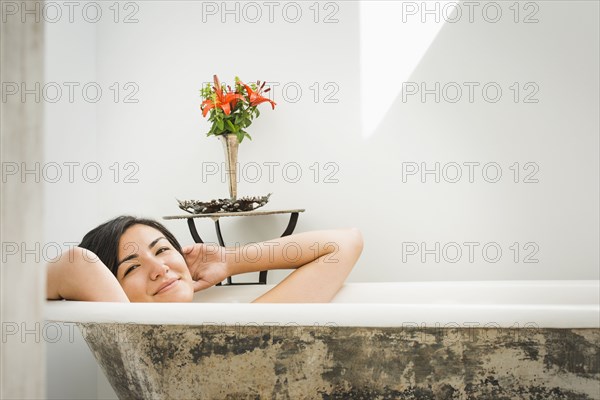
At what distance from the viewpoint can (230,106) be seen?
8.69 feet

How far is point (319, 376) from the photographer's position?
1.31 meters

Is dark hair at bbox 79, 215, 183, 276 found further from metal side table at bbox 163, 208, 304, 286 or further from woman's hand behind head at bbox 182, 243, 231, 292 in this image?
metal side table at bbox 163, 208, 304, 286

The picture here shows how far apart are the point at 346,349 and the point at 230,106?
1.58 meters

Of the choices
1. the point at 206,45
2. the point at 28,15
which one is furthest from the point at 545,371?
the point at 206,45

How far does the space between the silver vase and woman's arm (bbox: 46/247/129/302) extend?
3.87 ft

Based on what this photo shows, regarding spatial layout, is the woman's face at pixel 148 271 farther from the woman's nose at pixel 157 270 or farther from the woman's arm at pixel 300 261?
the woman's arm at pixel 300 261

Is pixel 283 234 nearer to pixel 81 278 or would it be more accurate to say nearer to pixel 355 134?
pixel 355 134

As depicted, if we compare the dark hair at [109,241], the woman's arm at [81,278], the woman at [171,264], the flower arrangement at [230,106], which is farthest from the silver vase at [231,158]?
the woman's arm at [81,278]

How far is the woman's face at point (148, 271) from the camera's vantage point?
5.59 ft

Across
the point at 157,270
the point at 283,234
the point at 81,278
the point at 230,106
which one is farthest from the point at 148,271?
the point at 230,106

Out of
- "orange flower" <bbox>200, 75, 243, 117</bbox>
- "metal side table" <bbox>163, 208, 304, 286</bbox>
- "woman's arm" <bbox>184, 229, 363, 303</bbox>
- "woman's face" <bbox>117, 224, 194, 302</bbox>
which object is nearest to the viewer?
"woman's face" <bbox>117, 224, 194, 302</bbox>

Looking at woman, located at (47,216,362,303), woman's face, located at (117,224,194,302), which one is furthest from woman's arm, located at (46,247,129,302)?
woman's face, located at (117,224,194,302)

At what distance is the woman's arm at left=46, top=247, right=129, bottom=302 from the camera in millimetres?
1458

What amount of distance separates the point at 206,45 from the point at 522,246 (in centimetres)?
167
